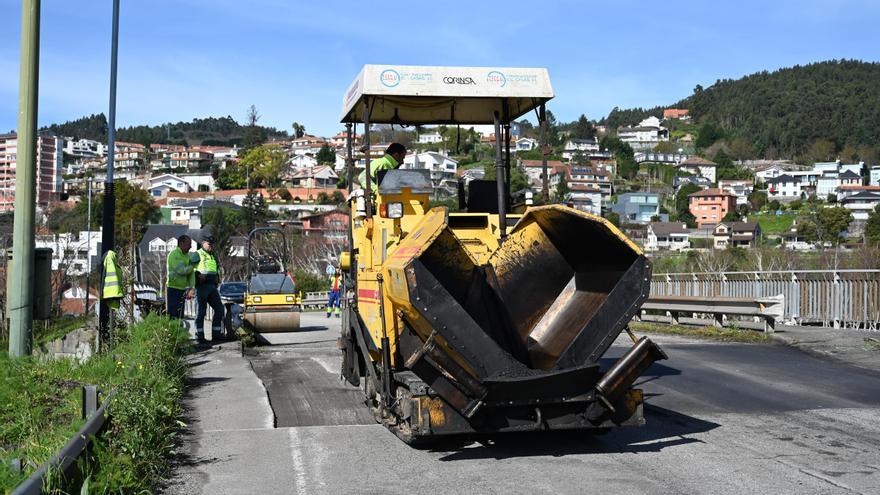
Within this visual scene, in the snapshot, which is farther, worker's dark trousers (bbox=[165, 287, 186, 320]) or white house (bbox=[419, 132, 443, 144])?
white house (bbox=[419, 132, 443, 144])

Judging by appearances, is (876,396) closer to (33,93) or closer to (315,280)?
(33,93)

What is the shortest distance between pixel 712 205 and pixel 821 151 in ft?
219

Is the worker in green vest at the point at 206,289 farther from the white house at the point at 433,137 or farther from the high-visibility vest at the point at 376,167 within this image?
the high-visibility vest at the point at 376,167

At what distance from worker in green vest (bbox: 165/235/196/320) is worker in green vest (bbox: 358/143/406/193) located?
236 inches

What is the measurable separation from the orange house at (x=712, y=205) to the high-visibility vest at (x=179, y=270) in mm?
122610

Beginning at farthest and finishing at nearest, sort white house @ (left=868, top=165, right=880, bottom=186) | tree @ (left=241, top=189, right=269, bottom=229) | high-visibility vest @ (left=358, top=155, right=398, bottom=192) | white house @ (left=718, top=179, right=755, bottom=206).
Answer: white house @ (left=868, top=165, right=880, bottom=186) → white house @ (left=718, top=179, right=755, bottom=206) → tree @ (left=241, top=189, right=269, bottom=229) → high-visibility vest @ (left=358, top=155, right=398, bottom=192)

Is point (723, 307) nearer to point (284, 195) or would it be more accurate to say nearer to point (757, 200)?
point (284, 195)

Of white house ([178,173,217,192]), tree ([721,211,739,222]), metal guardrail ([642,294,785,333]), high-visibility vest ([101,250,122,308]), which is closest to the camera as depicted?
high-visibility vest ([101,250,122,308])

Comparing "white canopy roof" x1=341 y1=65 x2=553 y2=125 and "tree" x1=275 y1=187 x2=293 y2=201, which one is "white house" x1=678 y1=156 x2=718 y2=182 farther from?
"white canopy roof" x1=341 y1=65 x2=553 y2=125

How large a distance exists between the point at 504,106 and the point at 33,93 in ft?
16.6

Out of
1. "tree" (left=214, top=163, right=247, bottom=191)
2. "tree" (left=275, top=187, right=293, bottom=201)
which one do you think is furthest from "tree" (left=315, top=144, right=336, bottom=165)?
"tree" (left=275, top=187, right=293, bottom=201)

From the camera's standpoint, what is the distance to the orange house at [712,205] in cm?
13350

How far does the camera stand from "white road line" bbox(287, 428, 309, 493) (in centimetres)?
671

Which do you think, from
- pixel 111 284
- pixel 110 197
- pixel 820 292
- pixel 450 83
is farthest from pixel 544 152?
pixel 820 292
